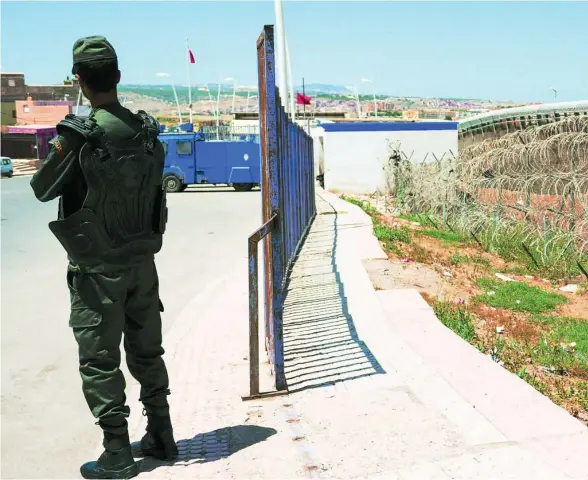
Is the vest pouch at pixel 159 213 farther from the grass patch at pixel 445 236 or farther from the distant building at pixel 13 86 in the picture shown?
the distant building at pixel 13 86

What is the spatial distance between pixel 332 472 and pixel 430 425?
2.23ft

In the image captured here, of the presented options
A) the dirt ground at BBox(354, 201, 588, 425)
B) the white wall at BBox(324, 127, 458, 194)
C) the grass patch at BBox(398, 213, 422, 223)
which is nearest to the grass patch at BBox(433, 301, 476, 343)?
the dirt ground at BBox(354, 201, 588, 425)

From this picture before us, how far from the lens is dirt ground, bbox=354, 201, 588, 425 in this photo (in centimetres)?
491

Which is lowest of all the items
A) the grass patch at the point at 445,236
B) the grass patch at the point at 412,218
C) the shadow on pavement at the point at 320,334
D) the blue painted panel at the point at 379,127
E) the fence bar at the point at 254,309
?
the grass patch at the point at 412,218

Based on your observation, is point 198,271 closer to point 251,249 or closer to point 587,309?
point 587,309

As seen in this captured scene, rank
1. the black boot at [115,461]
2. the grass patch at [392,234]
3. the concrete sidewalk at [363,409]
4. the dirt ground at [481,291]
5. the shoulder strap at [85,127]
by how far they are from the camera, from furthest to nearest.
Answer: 1. the grass patch at [392,234]
2. the dirt ground at [481,291]
3. the concrete sidewalk at [363,409]
4. the black boot at [115,461]
5. the shoulder strap at [85,127]

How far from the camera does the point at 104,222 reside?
3254 mm

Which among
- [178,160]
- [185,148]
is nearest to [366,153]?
[185,148]

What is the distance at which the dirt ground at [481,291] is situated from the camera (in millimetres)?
4905

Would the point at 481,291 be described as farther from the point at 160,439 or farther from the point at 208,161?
the point at 208,161

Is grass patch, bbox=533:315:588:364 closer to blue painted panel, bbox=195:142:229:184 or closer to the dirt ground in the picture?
the dirt ground

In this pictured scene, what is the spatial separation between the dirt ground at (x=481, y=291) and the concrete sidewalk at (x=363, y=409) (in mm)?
399

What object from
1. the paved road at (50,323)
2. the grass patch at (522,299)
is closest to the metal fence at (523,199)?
the grass patch at (522,299)

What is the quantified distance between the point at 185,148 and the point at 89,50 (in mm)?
23357
